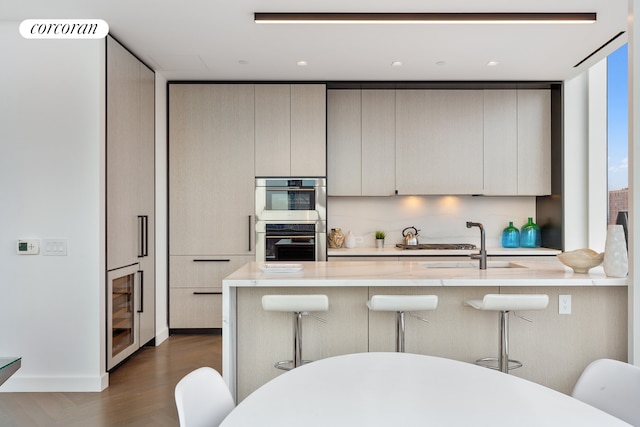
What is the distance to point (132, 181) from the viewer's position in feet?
12.9

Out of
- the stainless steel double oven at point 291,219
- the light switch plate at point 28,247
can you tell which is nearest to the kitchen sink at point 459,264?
the stainless steel double oven at point 291,219

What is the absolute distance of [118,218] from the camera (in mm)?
3672

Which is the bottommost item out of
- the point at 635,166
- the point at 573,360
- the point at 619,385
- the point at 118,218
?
the point at 573,360

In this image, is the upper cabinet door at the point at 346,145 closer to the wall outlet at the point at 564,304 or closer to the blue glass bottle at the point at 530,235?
the blue glass bottle at the point at 530,235

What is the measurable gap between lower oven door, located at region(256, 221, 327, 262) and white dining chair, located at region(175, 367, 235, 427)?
3.19m

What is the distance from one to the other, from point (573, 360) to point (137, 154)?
372 cm

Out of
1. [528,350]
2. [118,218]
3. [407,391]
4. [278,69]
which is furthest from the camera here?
[278,69]

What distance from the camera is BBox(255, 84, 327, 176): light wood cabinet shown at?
479 cm

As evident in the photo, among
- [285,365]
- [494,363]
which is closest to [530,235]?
[494,363]

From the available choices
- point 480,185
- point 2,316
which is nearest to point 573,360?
point 480,185

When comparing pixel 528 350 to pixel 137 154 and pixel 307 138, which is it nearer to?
pixel 307 138

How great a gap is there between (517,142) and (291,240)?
2700 mm

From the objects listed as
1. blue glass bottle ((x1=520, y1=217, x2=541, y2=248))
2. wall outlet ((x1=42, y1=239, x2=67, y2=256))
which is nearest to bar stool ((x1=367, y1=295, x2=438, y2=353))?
wall outlet ((x1=42, y1=239, x2=67, y2=256))

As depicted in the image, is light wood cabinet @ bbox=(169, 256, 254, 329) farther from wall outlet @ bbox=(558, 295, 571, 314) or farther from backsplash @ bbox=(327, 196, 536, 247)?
wall outlet @ bbox=(558, 295, 571, 314)
